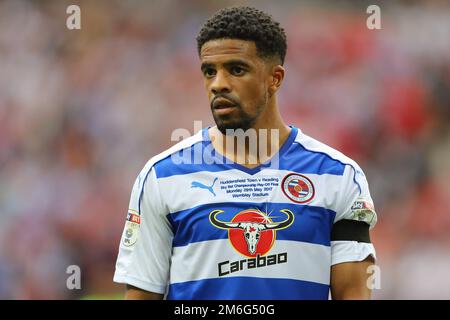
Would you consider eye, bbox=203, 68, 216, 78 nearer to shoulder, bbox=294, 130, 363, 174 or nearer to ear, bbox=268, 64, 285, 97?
ear, bbox=268, 64, 285, 97

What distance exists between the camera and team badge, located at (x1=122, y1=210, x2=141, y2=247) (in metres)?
3.46

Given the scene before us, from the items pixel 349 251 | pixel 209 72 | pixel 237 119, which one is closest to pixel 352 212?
pixel 349 251

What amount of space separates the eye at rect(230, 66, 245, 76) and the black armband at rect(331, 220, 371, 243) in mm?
742

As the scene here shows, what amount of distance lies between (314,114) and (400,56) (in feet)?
3.33

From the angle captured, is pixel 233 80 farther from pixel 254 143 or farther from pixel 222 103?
pixel 254 143

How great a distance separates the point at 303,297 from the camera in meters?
3.29

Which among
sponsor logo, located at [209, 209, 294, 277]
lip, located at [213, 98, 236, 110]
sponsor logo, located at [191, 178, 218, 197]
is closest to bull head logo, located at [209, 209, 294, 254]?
sponsor logo, located at [209, 209, 294, 277]

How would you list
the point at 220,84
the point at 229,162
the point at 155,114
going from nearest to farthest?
the point at 220,84, the point at 229,162, the point at 155,114

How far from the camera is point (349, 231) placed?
3.41 meters

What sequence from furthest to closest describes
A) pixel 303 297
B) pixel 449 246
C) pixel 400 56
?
pixel 400 56, pixel 449 246, pixel 303 297

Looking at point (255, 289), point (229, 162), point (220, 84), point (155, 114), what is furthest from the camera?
point (155, 114)

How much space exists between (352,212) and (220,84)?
2.49 ft
